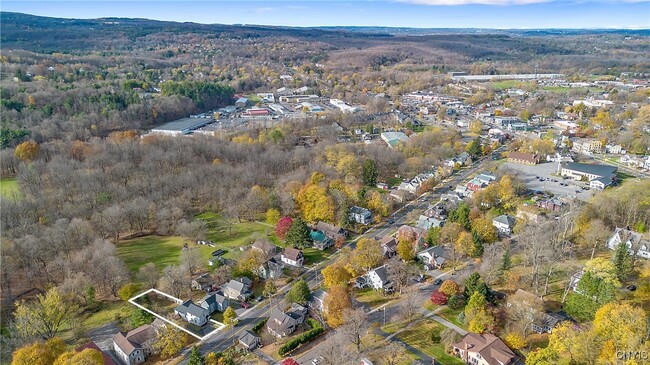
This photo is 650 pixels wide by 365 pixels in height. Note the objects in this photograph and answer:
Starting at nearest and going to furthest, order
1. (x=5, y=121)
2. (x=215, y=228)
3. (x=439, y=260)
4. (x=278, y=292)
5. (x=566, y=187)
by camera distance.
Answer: (x=278, y=292) → (x=439, y=260) → (x=215, y=228) → (x=566, y=187) → (x=5, y=121)

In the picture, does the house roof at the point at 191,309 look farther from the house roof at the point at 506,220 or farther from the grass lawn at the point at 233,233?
the house roof at the point at 506,220

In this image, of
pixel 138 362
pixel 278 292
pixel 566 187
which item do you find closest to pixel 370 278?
pixel 278 292

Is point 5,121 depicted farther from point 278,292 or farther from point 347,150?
point 278,292

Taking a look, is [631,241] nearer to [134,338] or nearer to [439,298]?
[439,298]

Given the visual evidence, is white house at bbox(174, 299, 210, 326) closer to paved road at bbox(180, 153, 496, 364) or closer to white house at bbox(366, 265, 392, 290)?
paved road at bbox(180, 153, 496, 364)

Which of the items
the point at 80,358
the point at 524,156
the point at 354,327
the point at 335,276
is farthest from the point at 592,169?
the point at 80,358

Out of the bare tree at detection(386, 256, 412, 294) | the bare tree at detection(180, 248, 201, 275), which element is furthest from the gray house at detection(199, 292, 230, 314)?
the bare tree at detection(386, 256, 412, 294)

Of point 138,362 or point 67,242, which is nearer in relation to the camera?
point 138,362
